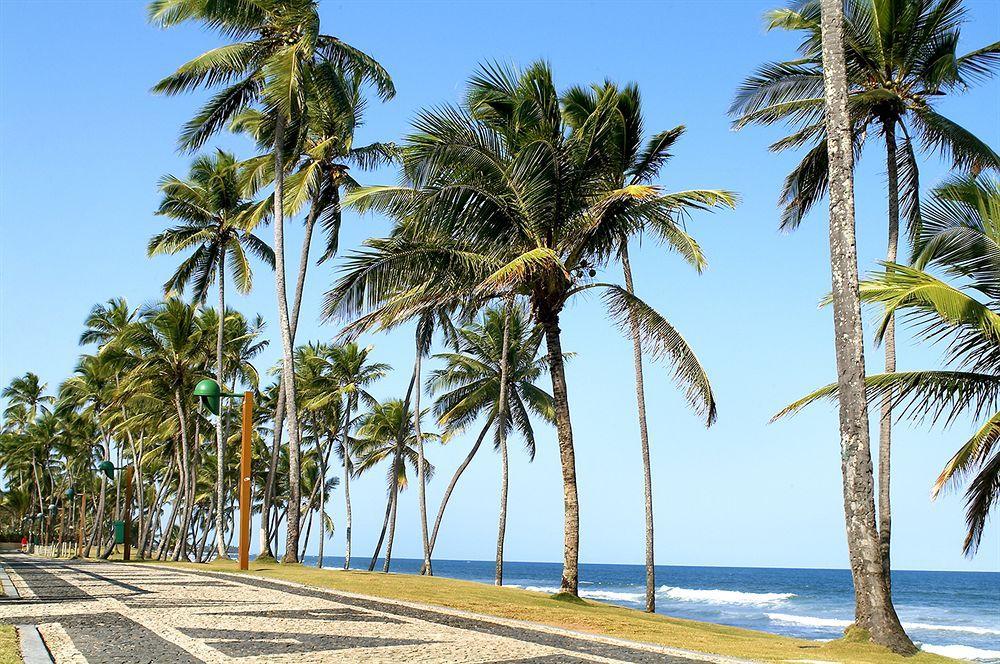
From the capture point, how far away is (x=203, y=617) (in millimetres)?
9617

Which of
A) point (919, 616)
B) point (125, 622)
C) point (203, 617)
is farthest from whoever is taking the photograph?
point (919, 616)

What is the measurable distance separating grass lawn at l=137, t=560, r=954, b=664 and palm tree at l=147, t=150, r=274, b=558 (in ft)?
60.8

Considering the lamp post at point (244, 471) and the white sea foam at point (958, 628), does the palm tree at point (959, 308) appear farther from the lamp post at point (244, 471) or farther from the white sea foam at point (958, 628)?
the white sea foam at point (958, 628)

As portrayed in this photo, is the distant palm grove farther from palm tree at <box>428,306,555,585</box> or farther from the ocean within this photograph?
the ocean

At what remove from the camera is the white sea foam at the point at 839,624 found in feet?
140

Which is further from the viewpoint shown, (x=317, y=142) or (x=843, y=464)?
(x=317, y=142)

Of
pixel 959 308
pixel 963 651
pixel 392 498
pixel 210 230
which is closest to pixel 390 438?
pixel 392 498

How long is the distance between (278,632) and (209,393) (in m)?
11.1

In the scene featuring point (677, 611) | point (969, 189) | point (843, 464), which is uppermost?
point (969, 189)

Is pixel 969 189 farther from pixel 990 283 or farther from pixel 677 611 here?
pixel 677 611

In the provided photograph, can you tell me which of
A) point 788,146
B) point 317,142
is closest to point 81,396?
point 317,142

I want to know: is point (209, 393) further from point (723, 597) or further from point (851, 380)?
point (723, 597)

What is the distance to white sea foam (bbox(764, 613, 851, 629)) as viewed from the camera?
4653 centimetres

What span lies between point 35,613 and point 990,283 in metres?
13.2
